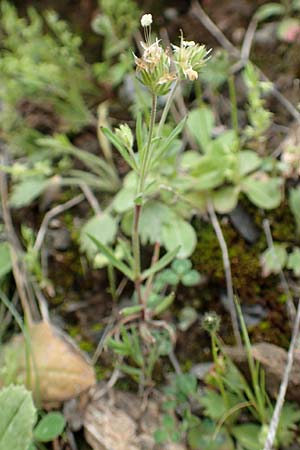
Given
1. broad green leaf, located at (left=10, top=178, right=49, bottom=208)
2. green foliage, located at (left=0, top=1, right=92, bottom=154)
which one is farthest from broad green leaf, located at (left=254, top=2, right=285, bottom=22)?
broad green leaf, located at (left=10, top=178, right=49, bottom=208)

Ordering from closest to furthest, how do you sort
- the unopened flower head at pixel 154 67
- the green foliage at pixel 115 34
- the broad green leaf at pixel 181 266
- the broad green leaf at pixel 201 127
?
1. the unopened flower head at pixel 154 67
2. the broad green leaf at pixel 181 266
3. the broad green leaf at pixel 201 127
4. the green foliage at pixel 115 34

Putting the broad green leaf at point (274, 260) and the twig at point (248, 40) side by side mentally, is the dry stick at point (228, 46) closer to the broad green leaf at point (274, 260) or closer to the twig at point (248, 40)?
the twig at point (248, 40)

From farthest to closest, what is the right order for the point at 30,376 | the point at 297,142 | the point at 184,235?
the point at 297,142
the point at 184,235
the point at 30,376

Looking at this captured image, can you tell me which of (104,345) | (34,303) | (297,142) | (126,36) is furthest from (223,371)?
(126,36)

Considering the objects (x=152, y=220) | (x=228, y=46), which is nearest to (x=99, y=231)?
(x=152, y=220)

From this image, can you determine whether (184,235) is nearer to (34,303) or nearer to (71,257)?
(71,257)

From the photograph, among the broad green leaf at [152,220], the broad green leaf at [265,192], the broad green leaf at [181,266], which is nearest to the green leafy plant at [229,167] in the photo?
the broad green leaf at [265,192]

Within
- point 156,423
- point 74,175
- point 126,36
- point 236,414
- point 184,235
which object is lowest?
point 236,414
